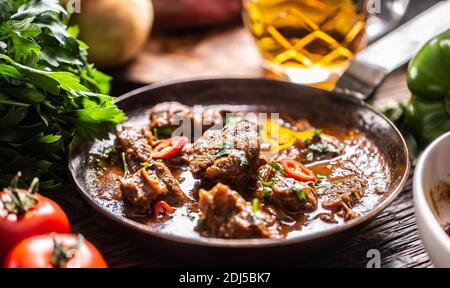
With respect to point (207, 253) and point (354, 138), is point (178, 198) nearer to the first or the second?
point (207, 253)

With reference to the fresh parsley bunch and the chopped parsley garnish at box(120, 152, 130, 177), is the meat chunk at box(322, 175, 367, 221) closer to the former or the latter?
the chopped parsley garnish at box(120, 152, 130, 177)

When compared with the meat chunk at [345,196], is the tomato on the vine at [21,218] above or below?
above

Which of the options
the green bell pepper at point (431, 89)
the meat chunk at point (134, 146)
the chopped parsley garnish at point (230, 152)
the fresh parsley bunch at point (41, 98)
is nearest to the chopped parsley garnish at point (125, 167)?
the meat chunk at point (134, 146)

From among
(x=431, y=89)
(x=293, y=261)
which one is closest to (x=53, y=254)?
(x=293, y=261)

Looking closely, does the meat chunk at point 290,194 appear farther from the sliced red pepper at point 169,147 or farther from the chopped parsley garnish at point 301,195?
the sliced red pepper at point 169,147

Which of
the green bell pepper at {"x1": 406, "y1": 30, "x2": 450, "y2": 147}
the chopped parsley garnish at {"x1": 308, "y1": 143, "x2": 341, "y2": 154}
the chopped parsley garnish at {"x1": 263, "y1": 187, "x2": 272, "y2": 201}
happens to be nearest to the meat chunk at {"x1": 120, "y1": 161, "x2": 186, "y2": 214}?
the chopped parsley garnish at {"x1": 263, "y1": 187, "x2": 272, "y2": 201}
